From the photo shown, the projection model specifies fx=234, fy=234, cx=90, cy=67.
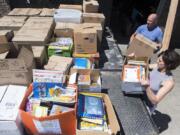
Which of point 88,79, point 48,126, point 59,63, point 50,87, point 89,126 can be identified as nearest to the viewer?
point 48,126

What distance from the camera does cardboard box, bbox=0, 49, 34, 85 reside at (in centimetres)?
267

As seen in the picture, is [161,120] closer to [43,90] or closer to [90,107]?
[90,107]

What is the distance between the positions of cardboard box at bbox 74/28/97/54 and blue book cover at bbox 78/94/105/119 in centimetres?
135

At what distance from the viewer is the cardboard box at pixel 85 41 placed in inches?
157

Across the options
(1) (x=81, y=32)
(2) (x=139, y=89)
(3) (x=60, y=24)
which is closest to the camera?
(2) (x=139, y=89)

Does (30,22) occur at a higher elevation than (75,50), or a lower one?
higher

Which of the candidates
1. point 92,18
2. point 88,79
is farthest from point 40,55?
point 92,18

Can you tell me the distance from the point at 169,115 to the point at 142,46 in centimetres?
126

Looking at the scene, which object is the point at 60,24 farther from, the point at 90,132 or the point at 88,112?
the point at 90,132

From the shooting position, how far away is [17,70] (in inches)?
107

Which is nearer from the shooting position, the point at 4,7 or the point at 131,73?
the point at 131,73

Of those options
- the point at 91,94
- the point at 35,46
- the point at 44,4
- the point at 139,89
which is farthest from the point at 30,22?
the point at 139,89

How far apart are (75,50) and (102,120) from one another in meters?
1.78

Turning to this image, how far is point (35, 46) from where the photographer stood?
141 inches
